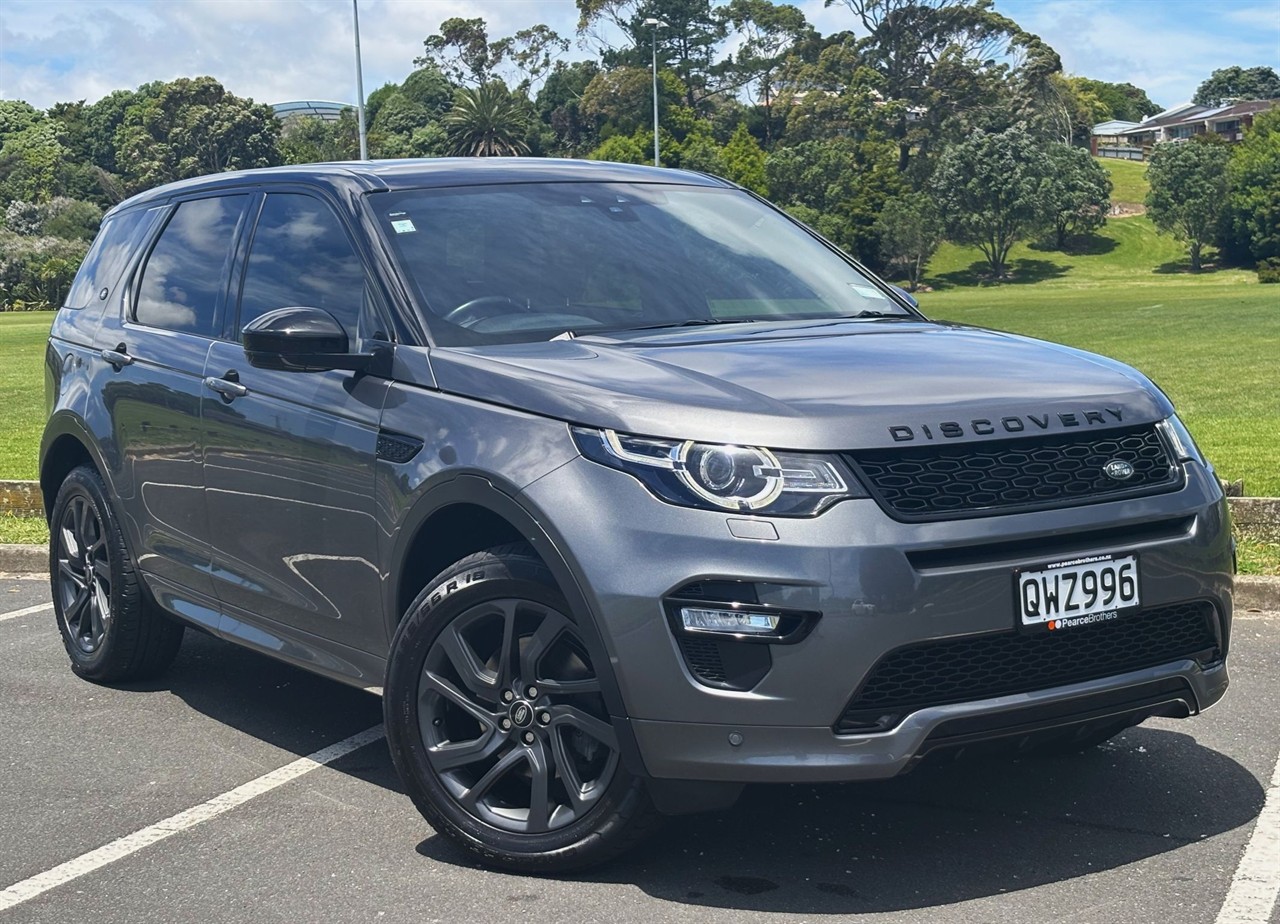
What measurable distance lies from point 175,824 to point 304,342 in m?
1.42

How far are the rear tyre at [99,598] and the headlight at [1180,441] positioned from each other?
145 inches

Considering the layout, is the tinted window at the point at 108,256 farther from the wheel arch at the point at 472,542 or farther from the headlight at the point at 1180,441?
the headlight at the point at 1180,441

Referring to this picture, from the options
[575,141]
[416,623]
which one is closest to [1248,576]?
[416,623]

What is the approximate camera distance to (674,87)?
124250 mm

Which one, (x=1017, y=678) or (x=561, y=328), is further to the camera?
(x=561, y=328)

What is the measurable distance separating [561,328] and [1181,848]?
84.6 inches

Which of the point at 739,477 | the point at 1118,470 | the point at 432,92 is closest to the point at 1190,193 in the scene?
the point at 432,92

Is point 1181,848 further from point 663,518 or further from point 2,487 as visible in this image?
point 2,487

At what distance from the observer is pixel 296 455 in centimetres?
481

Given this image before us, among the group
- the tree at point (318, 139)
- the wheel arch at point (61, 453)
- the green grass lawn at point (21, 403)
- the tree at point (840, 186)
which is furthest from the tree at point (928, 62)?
the wheel arch at point (61, 453)

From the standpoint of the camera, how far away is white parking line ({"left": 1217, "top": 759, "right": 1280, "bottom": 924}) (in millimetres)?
3770

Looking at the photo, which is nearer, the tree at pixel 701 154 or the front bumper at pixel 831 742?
the front bumper at pixel 831 742

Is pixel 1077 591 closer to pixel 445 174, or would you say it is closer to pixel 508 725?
pixel 508 725

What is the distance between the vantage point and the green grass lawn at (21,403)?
14.3 meters
